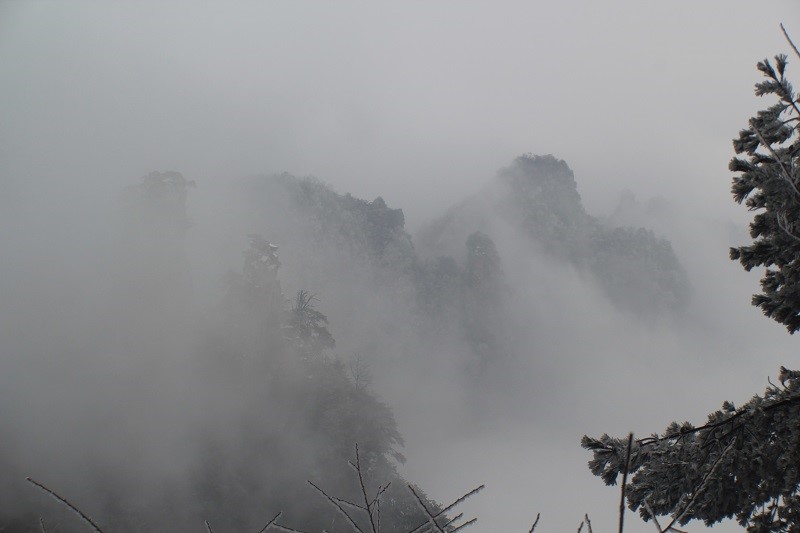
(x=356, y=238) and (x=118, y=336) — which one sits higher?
(x=356, y=238)

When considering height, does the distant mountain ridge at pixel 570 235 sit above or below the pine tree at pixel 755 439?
above

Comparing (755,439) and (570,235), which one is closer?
(755,439)

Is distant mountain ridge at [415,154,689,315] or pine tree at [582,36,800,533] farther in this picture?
distant mountain ridge at [415,154,689,315]

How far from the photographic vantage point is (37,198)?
1454 inches

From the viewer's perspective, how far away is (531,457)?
51.0 m

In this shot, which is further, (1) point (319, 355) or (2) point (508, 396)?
(2) point (508, 396)

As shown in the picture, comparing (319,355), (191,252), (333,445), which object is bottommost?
(333,445)

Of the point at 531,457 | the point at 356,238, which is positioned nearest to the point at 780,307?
the point at 531,457

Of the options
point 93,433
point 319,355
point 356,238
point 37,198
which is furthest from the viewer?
point 356,238

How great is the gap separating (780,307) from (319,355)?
2568 centimetres

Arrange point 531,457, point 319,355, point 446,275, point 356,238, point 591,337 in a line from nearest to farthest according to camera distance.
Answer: point 319,355 < point 531,457 < point 356,238 < point 446,275 < point 591,337

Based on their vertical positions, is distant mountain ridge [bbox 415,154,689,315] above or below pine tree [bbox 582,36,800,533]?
above

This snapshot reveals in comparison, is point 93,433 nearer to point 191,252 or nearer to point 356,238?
point 191,252

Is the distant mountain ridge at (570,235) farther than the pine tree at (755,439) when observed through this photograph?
Yes
